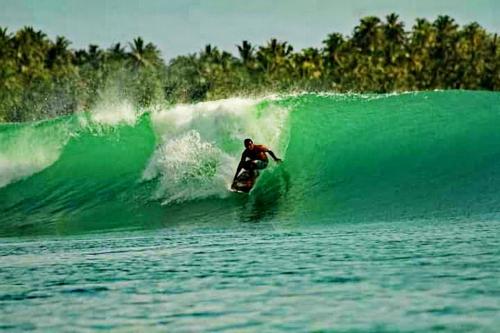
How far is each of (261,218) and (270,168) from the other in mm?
3326

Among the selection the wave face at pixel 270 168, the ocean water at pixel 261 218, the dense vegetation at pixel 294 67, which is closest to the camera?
the ocean water at pixel 261 218

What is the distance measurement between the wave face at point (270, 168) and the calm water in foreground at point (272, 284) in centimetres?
300

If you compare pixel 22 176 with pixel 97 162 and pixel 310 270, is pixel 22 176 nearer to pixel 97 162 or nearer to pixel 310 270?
pixel 97 162

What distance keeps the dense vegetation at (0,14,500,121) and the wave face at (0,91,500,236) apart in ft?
170

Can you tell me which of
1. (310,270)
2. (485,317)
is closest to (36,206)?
(310,270)

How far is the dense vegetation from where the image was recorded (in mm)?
76938

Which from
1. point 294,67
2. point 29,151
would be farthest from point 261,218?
point 294,67

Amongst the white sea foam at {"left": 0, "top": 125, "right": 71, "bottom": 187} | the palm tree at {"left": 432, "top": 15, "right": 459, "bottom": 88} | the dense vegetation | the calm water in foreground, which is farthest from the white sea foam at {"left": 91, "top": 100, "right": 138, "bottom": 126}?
the palm tree at {"left": 432, "top": 15, "right": 459, "bottom": 88}

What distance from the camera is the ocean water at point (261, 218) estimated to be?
6.61 m

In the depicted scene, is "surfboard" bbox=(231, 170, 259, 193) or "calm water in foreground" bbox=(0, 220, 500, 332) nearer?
"calm water in foreground" bbox=(0, 220, 500, 332)

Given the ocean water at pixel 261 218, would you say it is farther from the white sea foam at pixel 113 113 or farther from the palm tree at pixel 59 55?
the palm tree at pixel 59 55

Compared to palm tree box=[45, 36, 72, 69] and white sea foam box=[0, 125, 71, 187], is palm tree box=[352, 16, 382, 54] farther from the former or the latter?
white sea foam box=[0, 125, 71, 187]

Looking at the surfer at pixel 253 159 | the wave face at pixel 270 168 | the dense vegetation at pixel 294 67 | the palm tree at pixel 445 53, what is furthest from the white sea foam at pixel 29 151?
the palm tree at pixel 445 53

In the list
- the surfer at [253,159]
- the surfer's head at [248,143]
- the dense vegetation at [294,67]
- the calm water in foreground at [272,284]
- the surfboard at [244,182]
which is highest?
the dense vegetation at [294,67]
